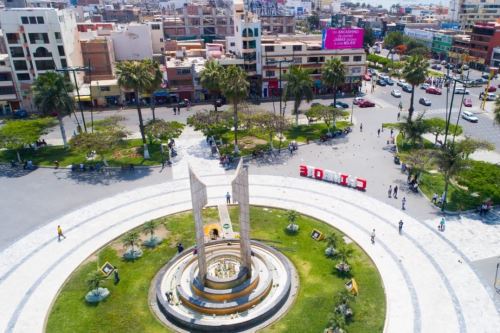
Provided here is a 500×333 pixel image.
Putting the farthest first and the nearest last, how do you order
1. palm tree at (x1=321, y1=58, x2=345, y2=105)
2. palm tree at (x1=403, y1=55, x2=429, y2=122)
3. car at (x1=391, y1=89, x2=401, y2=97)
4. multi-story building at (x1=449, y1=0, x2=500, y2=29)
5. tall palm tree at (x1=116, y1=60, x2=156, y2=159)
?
multi-story building at (x1=449, y1=0, x2=500, y2=29), car at (x1=391, y1=89, x2=401, y2=97), palm tree at (x1=321, y1=58, x2=345, y2=105), palm tree at (x1=403, y1=55, x2=429, y2=122), tall palm tree at (x1=116, y1=60, x2=156, y2=159)

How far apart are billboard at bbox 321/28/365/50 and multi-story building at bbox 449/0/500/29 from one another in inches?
4222

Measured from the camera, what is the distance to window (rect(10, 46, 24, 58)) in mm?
84812

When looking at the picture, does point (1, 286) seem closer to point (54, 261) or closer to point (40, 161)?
point (54, 261)

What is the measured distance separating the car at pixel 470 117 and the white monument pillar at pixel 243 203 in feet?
209

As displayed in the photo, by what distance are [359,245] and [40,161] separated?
50.8 meters

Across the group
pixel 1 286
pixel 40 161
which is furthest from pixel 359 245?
pixel 40 161

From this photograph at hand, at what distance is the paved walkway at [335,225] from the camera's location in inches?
1264

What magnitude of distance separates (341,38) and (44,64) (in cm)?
6855

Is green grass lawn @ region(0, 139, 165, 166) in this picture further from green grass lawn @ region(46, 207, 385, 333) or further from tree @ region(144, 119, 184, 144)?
green grass lawn @ region(46, 207, 385, 333)

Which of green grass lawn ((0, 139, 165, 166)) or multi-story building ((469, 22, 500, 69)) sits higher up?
multi-story building ((469, 22, 500, 69))

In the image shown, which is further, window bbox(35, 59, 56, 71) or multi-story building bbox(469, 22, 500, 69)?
multi-story building bbox(469, 22, 500, 69)

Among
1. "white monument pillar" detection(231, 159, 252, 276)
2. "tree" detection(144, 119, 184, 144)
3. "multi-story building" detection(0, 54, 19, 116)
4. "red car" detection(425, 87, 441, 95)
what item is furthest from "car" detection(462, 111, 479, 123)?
"multi-story building" detection(0, 54, 19, 116)

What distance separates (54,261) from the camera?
39.6 metres

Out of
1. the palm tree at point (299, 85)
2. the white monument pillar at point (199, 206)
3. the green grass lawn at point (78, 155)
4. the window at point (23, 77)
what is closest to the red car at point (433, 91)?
the palm tree at point (299, 85)
